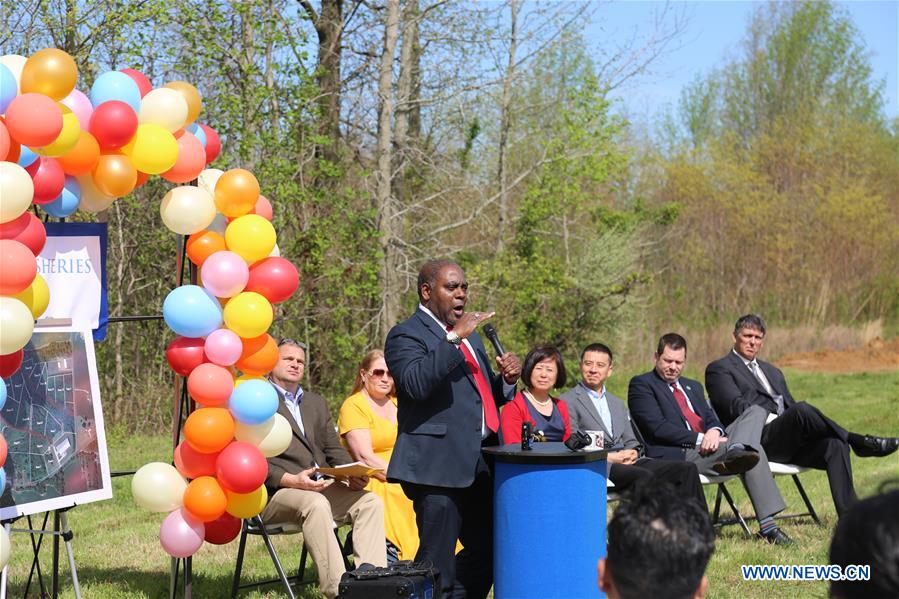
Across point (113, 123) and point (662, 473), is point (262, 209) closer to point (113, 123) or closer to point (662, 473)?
point (113, 123)

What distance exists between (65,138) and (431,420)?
208 centimetres

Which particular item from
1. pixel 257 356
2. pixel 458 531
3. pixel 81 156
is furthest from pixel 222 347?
pixel 458 531

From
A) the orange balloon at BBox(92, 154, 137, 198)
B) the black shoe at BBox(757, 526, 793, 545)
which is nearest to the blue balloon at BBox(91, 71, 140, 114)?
the orange balloon at BBox(92, 154, 137, 198)

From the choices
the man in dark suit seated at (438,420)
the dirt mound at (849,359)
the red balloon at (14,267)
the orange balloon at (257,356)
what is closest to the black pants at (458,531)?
the man in dark suit seated at (438,420)

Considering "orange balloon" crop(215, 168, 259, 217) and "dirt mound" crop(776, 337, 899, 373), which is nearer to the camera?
"orange balloon" crop(215, 168, 259, 217)

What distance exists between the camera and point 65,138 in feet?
15.8

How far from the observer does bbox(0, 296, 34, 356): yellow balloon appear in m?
4.45

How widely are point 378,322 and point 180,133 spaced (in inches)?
332

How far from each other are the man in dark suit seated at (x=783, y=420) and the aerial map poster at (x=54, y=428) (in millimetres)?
4515

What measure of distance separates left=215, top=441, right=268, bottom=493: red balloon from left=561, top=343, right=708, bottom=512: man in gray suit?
246 cm

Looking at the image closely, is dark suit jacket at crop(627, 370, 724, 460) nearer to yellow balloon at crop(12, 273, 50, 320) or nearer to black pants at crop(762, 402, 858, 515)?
black pants at crop(762, 402, 858, 515)

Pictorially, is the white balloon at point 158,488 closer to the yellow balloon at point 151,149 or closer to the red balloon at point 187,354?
the red balloon at point 187,354

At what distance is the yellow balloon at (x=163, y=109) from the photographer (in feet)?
17.6

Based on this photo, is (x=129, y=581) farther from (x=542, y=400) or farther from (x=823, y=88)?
(x=823, y=88)
